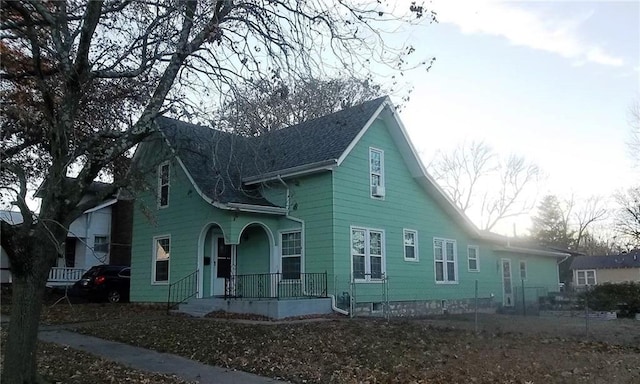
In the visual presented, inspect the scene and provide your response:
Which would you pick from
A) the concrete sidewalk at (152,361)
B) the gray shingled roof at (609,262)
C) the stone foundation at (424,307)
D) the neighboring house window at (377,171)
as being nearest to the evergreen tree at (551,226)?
the gray shingled roof at (609,262)

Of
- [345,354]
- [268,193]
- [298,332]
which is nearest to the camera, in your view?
[345,354]

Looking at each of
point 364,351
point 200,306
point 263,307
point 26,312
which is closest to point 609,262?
point 263,307

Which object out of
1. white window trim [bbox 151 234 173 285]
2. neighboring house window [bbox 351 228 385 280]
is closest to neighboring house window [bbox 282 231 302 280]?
neighboring house window [bbox 351 228 385 280]

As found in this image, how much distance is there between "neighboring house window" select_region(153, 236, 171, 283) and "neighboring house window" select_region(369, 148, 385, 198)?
7532 mm

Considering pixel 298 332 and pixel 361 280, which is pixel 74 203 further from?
pixel 361 280

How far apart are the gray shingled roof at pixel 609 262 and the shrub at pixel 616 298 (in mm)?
18857

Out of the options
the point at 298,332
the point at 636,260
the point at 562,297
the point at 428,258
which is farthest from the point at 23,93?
the point at 636,260

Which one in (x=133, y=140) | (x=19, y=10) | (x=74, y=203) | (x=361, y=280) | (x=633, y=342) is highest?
(x=19, y=10)

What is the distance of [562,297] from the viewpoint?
26.3 m

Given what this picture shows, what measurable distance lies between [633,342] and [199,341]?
9714 millimetres

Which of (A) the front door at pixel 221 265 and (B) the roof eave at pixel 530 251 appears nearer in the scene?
(A) the front door at pixel 221 265

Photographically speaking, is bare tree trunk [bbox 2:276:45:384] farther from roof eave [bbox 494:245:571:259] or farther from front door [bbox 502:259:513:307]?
front door [bbox 502:259:513:307]

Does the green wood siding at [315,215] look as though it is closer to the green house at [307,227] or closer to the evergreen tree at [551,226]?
the green house at [307,227]

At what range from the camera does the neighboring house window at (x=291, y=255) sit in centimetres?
1752
